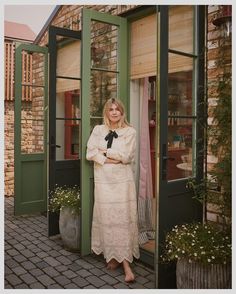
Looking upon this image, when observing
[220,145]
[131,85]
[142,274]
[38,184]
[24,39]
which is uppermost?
[24,39]

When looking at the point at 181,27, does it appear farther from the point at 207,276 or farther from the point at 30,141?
the point at 30,141

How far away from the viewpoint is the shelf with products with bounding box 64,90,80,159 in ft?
15.4

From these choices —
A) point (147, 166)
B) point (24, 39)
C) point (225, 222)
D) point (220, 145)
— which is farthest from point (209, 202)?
point (24, 39)

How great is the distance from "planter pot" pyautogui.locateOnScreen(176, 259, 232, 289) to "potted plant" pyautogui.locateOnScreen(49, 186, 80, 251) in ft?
5.31

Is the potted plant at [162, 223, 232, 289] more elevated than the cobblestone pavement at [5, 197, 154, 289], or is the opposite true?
the potted plant at [162, 223, 232, 289]

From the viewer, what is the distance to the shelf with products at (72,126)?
185 inches

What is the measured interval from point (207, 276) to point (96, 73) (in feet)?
7.96

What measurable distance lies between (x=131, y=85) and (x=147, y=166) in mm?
1026

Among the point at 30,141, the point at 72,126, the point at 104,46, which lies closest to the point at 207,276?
the point at 104,46

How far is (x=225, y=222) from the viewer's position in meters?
2.87

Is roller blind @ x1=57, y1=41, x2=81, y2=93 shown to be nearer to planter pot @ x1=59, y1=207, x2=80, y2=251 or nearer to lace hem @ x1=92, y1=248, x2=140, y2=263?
planter pot @ x1=59, y1=207, x2=80, y2=251

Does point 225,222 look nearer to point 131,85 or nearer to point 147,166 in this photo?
point 147,166

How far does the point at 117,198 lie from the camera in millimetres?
3318

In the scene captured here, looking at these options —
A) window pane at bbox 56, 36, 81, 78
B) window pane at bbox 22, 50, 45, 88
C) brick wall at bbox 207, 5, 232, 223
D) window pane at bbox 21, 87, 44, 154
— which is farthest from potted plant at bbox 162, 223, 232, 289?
window pane at bbox 22, 50, 45, 88
